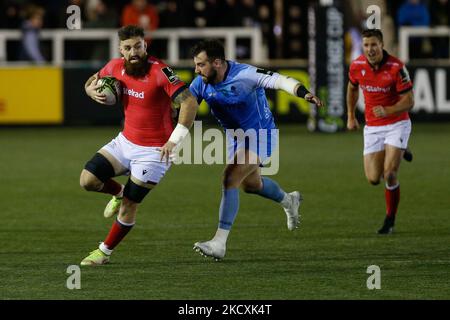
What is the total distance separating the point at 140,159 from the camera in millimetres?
10227

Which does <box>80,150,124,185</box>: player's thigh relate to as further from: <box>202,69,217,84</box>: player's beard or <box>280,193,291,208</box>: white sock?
<box>280,193,291,208</box>: white sock

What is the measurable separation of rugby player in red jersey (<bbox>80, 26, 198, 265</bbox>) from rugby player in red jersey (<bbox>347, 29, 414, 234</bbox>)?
105 inches

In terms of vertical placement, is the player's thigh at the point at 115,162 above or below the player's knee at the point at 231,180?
above

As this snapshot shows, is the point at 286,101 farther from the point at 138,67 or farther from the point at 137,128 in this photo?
the point at 138,67

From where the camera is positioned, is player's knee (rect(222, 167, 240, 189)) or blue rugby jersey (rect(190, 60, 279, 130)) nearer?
blue rugby jersey (rect(190, 60, 279, 130))

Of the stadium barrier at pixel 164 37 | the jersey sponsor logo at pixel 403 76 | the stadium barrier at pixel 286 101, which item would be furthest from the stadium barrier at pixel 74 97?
the jersey sponsor logo at pixel 403 76

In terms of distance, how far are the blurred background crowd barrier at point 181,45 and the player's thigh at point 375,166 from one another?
11.2m

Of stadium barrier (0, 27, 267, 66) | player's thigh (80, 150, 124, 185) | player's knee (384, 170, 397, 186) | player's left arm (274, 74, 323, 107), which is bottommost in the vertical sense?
stadium barrier (0, 27, 267, 66)

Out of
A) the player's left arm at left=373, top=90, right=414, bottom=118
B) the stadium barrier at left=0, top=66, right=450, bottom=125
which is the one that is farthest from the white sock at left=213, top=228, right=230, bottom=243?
the stadium barrier at left=0, top=66, right=450, bottom=125

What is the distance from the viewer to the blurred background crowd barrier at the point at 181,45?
24.7m

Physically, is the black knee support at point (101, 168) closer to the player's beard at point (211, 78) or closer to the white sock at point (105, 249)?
the white sock at point (105, 249)

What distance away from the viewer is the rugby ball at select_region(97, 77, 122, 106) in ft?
33.1

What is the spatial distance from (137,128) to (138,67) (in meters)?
0.53

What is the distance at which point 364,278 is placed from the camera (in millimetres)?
9398
